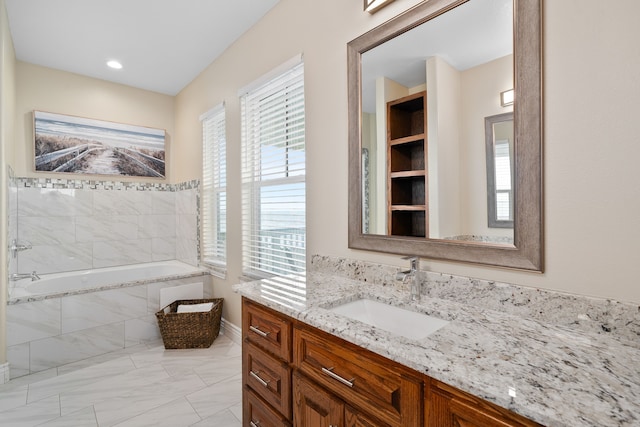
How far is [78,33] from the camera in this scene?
2.66 metres


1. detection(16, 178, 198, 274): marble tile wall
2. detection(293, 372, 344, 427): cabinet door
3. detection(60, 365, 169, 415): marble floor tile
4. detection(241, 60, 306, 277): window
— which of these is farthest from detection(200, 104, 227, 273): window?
detection(293, 372, 344, 427): cabinet door

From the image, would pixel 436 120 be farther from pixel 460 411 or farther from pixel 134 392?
pixel 134 392

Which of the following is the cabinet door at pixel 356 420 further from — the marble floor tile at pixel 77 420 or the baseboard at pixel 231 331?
the baseboard at pixel 231 331

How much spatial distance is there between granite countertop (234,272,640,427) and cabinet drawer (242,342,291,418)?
275 mm

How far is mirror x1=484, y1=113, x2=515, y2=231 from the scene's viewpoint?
46.4 inches

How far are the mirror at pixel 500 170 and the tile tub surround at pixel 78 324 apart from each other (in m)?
2.92

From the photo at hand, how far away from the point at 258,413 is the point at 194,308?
5.79ft

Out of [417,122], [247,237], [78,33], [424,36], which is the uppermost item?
[78,33]

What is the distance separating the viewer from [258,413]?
148 centimetres

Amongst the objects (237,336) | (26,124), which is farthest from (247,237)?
(26,124)

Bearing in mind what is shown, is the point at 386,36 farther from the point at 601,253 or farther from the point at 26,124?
the point at 26,124

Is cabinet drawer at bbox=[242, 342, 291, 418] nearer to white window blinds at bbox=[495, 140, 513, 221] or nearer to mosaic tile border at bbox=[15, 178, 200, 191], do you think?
white window blinds at bbox=[495, 140, 513, 221]

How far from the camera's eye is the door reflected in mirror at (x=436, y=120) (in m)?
1.23

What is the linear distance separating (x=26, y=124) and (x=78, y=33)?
1.21 metres
